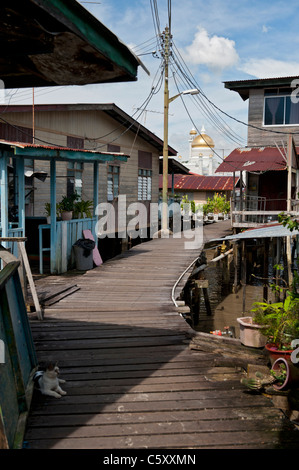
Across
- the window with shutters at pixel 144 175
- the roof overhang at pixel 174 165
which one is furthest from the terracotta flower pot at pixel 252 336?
the roof overhang at pixel 174 165

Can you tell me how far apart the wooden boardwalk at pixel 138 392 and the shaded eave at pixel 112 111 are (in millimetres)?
7032

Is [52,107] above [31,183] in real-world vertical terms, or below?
above

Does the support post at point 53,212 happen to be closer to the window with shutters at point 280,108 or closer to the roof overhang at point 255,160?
the roof overhang at point 255,160

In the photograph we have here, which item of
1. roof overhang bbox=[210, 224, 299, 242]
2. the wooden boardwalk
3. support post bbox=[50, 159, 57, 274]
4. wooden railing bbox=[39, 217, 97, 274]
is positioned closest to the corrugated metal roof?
roof overhang bbox=[210, 224, 299, 242]

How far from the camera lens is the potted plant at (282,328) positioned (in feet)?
19.5

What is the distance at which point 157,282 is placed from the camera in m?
10.5

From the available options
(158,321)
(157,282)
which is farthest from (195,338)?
(157,282)

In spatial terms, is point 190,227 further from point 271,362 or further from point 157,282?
point 271,362

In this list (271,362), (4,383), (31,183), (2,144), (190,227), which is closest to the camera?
(4,383)

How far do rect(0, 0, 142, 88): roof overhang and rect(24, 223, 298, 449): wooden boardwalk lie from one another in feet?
10.0

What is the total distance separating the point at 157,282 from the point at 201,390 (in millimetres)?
5816

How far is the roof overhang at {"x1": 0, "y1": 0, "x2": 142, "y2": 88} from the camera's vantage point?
252cm

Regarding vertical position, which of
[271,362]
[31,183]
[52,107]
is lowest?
[271,362]

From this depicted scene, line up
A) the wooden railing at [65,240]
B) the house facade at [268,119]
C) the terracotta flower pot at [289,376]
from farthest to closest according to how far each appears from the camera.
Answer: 1. the house facade at [268,119]
2. the wooden railing at [65,240]
3. the terracotta flower pot at [289,376]
